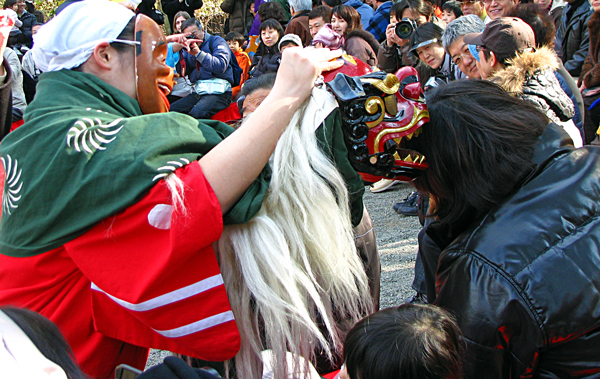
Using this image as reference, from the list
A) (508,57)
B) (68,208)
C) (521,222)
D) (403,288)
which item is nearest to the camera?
(68,208)

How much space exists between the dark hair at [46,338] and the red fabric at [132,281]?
0.16m

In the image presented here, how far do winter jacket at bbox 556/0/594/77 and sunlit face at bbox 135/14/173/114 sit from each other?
408 centimetres

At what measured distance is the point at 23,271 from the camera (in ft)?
3.87

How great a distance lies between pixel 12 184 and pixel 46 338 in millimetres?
381

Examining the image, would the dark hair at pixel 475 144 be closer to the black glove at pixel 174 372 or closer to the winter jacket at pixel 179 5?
the black glove at pixel 174 372

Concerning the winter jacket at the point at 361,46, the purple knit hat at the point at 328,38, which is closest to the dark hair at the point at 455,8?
the winter jacket at the point at 361,46

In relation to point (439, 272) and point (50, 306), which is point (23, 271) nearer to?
point (50, 306)

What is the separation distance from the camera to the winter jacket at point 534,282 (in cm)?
109

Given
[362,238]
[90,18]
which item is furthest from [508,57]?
[90,18]

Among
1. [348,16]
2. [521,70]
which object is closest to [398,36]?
[348,16]

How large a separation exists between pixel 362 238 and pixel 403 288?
56.1 inches

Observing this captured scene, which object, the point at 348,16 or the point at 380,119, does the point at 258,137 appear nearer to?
the point at 380,119

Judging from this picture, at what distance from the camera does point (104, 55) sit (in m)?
1.22

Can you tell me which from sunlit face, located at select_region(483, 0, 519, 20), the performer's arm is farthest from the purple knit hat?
the performer's arm
